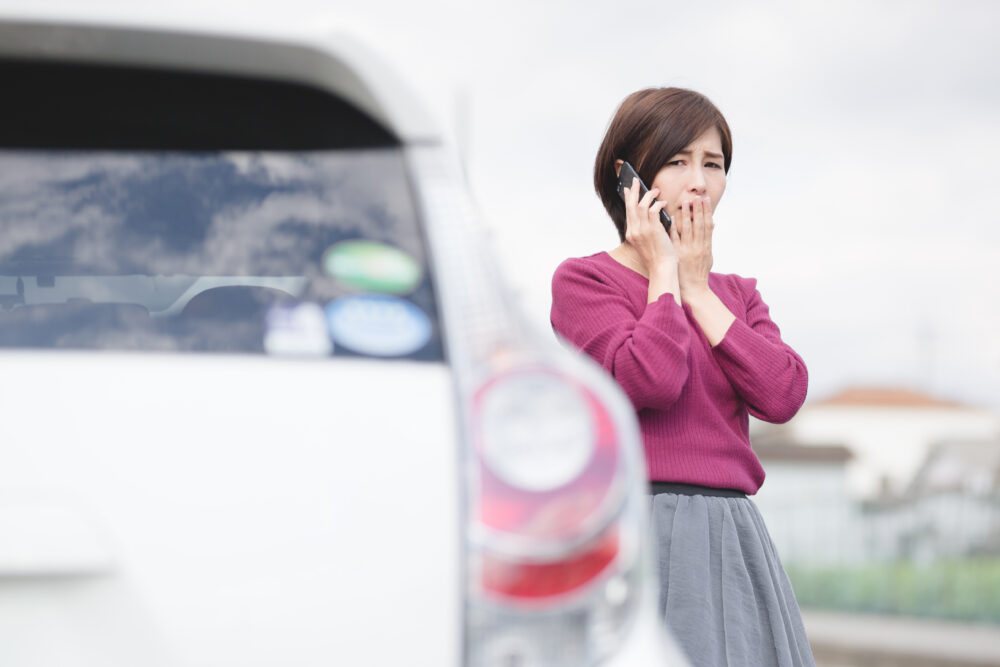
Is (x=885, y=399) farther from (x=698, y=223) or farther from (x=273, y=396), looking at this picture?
(x=273, y=396)

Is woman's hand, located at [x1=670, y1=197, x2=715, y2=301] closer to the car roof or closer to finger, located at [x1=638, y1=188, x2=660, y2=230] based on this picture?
finger, located at [x1=638, y1=188, x2=660, y2=230]

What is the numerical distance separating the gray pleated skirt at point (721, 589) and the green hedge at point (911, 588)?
5.99 metres

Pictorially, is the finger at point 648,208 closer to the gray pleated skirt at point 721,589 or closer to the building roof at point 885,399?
the gray pleated skirt at point 721,589

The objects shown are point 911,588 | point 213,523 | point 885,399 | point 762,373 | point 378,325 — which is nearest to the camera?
point 213,523

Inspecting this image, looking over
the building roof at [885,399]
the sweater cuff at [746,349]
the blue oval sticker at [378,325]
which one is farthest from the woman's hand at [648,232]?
the building roof at [885,399]

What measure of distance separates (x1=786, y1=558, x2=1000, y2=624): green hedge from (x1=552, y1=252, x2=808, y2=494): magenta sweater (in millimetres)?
5989

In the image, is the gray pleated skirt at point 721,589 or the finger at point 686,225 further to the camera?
the finger at point 686,225

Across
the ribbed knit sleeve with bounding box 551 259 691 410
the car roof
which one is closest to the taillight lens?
the car roof

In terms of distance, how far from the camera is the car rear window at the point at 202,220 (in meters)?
1.28

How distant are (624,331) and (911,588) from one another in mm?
6673

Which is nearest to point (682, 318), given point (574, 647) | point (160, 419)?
point (574, 647)

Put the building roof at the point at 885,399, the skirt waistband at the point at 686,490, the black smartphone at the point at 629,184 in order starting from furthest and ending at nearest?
the building roof at the point at 885,399 → the black smartphone at the point at 629,184 → the skirt waistband at the point at 686,490

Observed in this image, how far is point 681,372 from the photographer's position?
7.34 feet

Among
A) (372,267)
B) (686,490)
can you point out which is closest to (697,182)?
(686,490)
